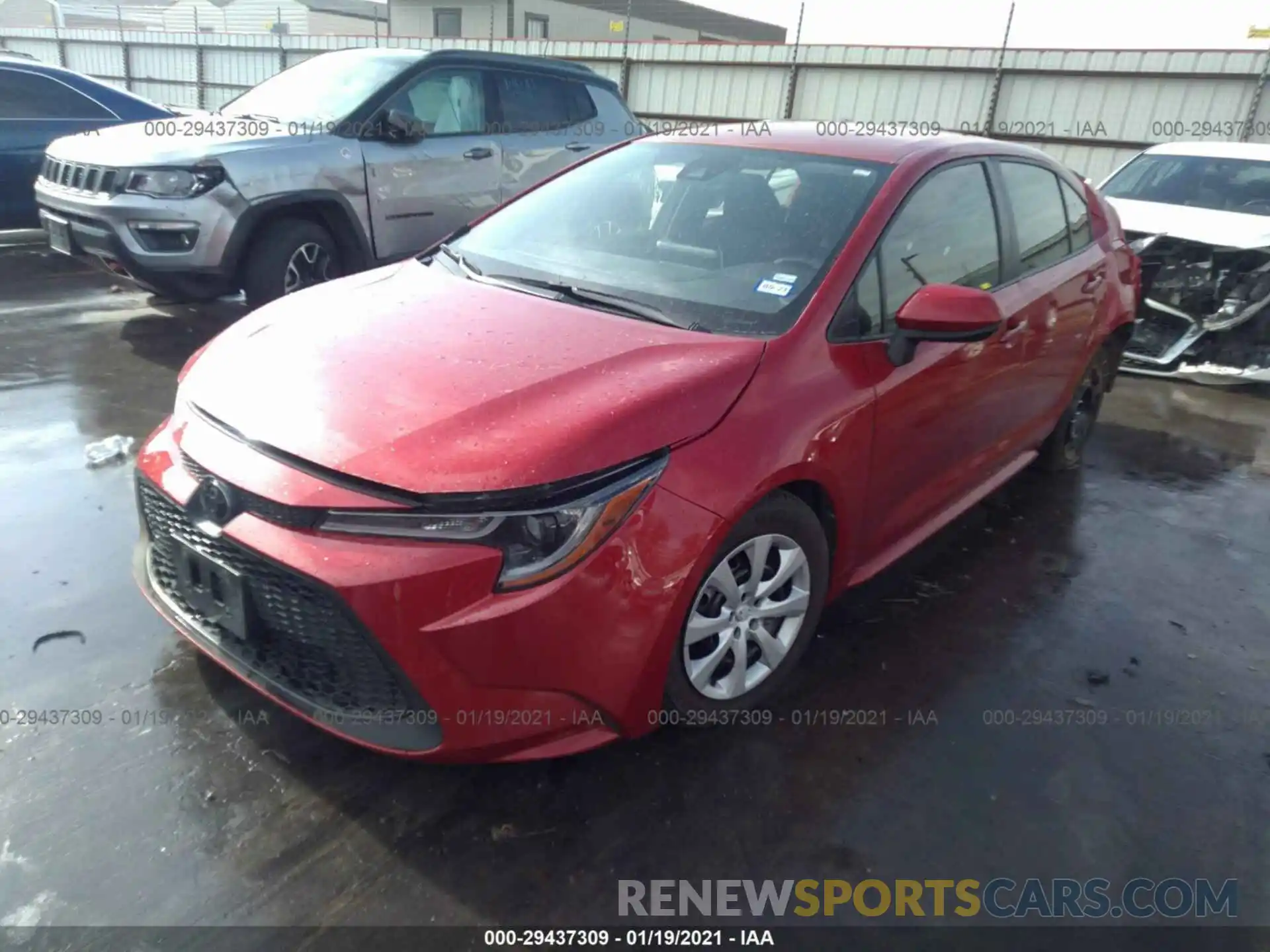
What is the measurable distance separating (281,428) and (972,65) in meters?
14.0

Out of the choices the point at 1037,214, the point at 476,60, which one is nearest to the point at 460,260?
the point at 1037,214

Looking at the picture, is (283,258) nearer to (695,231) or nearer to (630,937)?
(695,231)

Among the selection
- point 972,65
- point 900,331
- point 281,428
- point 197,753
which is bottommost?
point 197,753

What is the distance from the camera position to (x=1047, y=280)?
3748 mm

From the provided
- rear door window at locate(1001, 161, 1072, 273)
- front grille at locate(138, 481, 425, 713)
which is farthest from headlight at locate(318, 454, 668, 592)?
rear door window at locate(1001, 161, 1072, 273)

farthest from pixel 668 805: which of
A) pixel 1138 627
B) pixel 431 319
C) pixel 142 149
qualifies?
pixel 142 149

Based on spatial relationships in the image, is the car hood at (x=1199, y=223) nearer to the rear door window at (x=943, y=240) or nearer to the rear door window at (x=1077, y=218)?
the rear door window at (x=1077, y=218)

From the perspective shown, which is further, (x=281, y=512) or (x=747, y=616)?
(x=747, y=616)

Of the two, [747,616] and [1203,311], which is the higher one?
[1203,311]

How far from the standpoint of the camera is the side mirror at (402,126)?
584 centimetres

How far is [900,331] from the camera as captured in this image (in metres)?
2.80

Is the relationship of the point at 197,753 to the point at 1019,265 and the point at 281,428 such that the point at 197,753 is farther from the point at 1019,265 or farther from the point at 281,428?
the point at 1019,265

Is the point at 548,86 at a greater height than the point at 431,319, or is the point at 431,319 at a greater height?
the point at 548,86

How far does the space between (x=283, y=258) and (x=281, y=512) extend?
4077 mm
